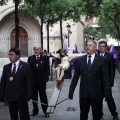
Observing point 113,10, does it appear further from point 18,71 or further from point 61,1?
point 18,71

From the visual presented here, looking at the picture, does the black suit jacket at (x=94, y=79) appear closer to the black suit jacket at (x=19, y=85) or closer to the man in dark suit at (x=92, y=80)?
the man in dark suit at (x=92, y=80)

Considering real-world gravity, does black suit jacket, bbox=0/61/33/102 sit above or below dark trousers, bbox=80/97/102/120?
above

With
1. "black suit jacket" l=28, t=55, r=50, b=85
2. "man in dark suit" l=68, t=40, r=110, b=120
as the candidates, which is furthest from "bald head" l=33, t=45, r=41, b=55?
"man in dark suit" l=68, t=40, r=110, b=120

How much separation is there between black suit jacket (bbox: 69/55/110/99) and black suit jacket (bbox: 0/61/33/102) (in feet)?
3.37

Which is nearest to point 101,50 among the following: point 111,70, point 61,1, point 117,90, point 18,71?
point 111,70

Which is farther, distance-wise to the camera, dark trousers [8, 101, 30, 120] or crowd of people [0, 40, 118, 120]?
dark trousers [8, 101, 30, 120]

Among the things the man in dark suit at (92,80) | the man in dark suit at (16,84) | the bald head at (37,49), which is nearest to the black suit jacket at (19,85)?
the man in dark suit at (16,84)

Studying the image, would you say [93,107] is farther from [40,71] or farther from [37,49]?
[37,49]

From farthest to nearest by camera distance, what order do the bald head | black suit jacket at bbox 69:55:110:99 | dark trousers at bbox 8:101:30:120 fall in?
the bald head
dark trousers at bbox 8:101:30:120
black suit jacket at bbox 69:55:110:99

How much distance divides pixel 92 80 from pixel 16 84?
4.83 feet

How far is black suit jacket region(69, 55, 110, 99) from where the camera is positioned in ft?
21.3

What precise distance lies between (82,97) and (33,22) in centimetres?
3623

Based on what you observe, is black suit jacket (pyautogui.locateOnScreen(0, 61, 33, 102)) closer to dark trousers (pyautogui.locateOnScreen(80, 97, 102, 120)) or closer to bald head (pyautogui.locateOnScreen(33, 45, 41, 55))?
dark trousers (pyautogui.locateOnScreen(80, 97, 102, 120))

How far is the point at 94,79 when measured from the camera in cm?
652
